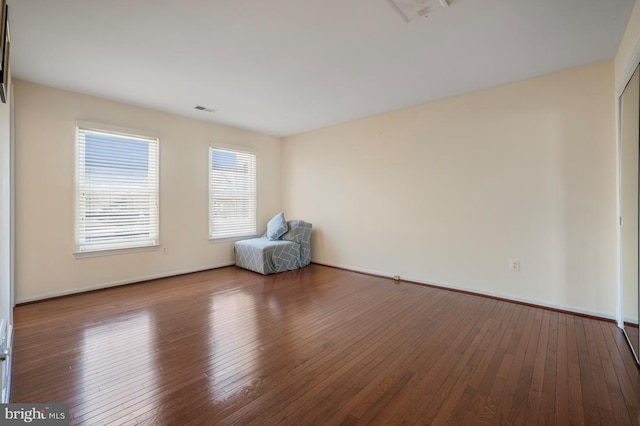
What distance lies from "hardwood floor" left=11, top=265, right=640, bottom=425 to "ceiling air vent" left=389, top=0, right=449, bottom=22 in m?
2.63

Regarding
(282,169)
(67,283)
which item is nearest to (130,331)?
(67,283)

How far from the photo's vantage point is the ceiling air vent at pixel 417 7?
2.02 m

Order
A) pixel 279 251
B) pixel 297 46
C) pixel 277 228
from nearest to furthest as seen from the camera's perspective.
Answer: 1. pixel 297 46
2. pixel 279 251
3. pixel 277 228

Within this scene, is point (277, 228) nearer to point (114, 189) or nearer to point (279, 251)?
point (279, 251)

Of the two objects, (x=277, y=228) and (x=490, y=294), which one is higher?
(x=277, y=228)

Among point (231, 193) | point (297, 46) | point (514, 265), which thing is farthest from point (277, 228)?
point (514, 265)

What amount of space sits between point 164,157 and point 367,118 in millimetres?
3325

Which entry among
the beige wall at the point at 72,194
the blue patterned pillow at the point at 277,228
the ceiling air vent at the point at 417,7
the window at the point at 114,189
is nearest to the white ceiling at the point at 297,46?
the ceiling air vent at the point at 417,7

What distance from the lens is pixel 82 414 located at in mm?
1601

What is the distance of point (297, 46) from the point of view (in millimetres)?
2592

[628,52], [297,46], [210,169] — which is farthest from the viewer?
[210,169]

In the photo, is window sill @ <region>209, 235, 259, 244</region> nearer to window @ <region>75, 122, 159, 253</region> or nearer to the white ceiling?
window @ <region>75, 122, 159, 253</region>

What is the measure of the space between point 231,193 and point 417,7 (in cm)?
423

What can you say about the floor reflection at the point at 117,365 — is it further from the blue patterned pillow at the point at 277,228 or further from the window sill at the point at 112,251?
the blue patterned pillow at the point at 277,228
